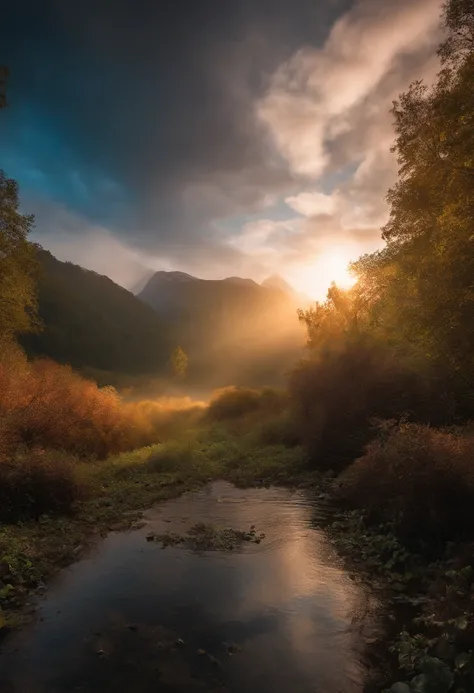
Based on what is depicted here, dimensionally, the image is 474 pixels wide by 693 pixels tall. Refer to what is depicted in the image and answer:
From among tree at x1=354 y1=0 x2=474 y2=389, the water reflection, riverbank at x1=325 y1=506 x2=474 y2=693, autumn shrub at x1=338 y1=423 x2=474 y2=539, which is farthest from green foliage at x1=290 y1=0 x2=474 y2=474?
the water reflection

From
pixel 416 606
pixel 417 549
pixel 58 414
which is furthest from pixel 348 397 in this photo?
pixel 416 606

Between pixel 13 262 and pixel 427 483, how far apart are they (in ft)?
93.3

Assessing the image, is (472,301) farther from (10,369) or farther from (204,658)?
(10,369)

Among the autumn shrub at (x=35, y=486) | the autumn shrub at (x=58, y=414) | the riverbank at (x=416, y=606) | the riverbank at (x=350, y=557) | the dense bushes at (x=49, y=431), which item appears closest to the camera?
the riverbank at (x=416, y=606)

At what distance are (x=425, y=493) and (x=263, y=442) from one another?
24.2 meters

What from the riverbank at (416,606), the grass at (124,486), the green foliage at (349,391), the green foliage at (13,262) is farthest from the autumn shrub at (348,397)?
the green foliage at (13,262)

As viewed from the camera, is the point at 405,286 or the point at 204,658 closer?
the point at 204,658

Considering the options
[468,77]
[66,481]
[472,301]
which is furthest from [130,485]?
[468,77]

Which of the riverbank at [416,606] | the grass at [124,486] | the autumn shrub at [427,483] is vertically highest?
the autumn shrub at [427,483]

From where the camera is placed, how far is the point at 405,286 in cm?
2567

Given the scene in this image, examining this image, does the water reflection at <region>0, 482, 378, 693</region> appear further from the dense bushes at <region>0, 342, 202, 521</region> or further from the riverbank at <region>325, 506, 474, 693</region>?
the dense bushes at <region>0, 342, 202, 521</region>

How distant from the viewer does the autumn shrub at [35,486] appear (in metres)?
18.4

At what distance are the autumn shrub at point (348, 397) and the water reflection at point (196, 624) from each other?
44.8 ft

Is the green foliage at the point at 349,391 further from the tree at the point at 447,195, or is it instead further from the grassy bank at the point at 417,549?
the grassy bank at the point at 417,549
